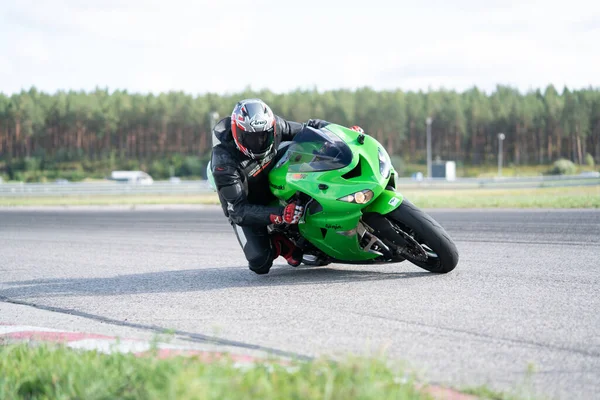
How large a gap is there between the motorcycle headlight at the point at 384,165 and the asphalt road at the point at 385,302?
979 millimetres

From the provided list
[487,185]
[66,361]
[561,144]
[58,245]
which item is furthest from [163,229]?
[561,144]

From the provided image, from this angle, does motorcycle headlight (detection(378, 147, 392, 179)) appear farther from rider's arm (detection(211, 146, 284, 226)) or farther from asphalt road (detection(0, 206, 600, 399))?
rider's arm (detection(211, 146, 284, 226))

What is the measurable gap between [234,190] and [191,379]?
4.20 m

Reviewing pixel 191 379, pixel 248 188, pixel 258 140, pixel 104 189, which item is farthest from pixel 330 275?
pixel 104 189

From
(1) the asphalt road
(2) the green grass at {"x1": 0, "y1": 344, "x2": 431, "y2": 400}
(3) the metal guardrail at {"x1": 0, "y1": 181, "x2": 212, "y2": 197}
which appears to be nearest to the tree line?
(3) the metal guardrail at {"x1": 0, "y1": 181, "x2": 212, "y2": 197}

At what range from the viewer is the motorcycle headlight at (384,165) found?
636 cm

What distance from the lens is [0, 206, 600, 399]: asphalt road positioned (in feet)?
12.4

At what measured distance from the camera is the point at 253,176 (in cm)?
705

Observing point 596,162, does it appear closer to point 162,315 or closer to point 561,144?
point 561,144

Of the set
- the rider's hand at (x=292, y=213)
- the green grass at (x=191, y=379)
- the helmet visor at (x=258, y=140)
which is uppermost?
the helmet visor at (x=258, y=140)

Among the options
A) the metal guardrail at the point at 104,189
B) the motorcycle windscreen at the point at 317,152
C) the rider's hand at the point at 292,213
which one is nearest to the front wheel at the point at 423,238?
the motorcycle windscreen at the point at 317,152

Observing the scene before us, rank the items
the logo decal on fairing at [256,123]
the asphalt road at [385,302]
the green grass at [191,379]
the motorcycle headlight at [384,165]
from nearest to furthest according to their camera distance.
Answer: the green grass at [191,379] < the asphalt road at [385,302] < the motorcycle headlight at [384,165] < the logo decal on fairing at [256,123]

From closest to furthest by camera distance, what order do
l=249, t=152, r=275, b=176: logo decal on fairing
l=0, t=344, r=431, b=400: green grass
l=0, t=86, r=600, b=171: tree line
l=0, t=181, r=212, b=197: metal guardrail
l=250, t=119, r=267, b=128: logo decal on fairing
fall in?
l=0, t=344, r=431, b=400: green grass < l=250, t=119, r=267, b=128: logo decal on fairing < l=249, t=152, r=275, b=176: logo decal on fairing < l=0, t=181, r=212, b=197: metal guardrail < l=0, t=86, r=600, b=171: tree line

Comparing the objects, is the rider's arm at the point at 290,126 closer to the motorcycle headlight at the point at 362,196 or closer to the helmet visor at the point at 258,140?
the helmet visor at the point at 258,140
